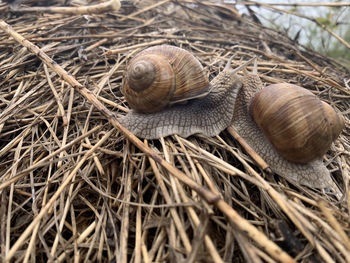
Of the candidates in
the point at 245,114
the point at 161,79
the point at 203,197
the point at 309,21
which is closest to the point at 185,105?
the point at 161,79

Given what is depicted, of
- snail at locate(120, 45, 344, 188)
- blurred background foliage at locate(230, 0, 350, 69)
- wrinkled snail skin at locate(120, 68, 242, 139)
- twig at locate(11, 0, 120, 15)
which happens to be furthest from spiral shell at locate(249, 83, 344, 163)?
blurred background foliage at locate(230, 0, 350, 69)

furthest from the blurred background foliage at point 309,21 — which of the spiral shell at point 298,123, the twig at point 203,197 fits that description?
the twig at point 203,197

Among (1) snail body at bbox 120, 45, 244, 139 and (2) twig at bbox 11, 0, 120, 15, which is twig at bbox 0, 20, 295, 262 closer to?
(1) snail body at bbox 120, 45, 244, 139

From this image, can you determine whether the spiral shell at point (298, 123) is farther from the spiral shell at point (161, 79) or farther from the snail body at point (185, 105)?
the spiral shell at point (161, 79)

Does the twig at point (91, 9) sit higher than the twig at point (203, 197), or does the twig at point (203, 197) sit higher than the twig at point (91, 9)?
the twig at point (91, 9)

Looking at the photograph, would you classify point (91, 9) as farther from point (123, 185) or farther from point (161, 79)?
point (123, 185)

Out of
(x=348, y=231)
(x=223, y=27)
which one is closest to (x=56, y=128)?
(x=348, y=231)

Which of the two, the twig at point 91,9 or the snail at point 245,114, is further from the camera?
the twig at point 91,9
